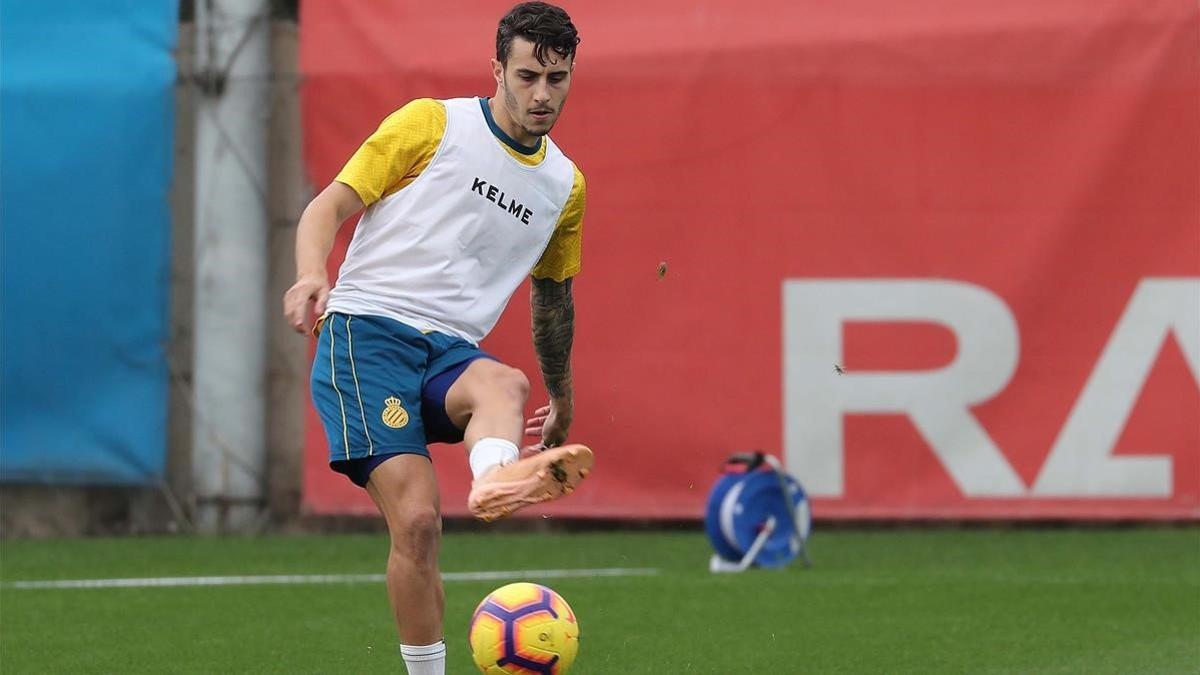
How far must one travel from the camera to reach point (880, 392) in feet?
34.9

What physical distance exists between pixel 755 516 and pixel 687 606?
1.28m

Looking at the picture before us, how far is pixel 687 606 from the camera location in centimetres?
794

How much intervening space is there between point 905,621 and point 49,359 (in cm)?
529

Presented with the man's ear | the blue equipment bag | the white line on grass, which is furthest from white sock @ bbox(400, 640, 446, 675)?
the blue equipment bag

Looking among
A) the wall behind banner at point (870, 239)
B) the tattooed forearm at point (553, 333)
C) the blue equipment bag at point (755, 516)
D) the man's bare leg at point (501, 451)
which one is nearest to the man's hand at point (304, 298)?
the man's bare leg at point (501, 451)

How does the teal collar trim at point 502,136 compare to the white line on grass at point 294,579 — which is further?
the white line on grass at point 294,579

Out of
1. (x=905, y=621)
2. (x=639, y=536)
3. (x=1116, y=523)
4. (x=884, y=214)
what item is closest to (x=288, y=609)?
(x=905, y=621)

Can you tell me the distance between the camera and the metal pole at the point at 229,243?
10930 millimetres

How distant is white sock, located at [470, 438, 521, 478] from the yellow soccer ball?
25.7 inches

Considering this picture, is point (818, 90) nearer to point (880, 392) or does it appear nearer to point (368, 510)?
point (880, 392)

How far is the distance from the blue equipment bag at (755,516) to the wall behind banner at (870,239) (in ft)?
4.54

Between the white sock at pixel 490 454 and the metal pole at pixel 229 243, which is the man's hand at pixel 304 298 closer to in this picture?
the white sock at pixel 490 454

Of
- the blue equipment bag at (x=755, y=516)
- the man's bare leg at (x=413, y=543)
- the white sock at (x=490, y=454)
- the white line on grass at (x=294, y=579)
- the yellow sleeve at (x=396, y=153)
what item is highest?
the yellow sleeve at (x=396, y=153)

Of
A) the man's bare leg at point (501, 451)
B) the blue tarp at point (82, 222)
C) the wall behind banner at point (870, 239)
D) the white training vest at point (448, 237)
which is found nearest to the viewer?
the man's bare leg at point (501, 451)
